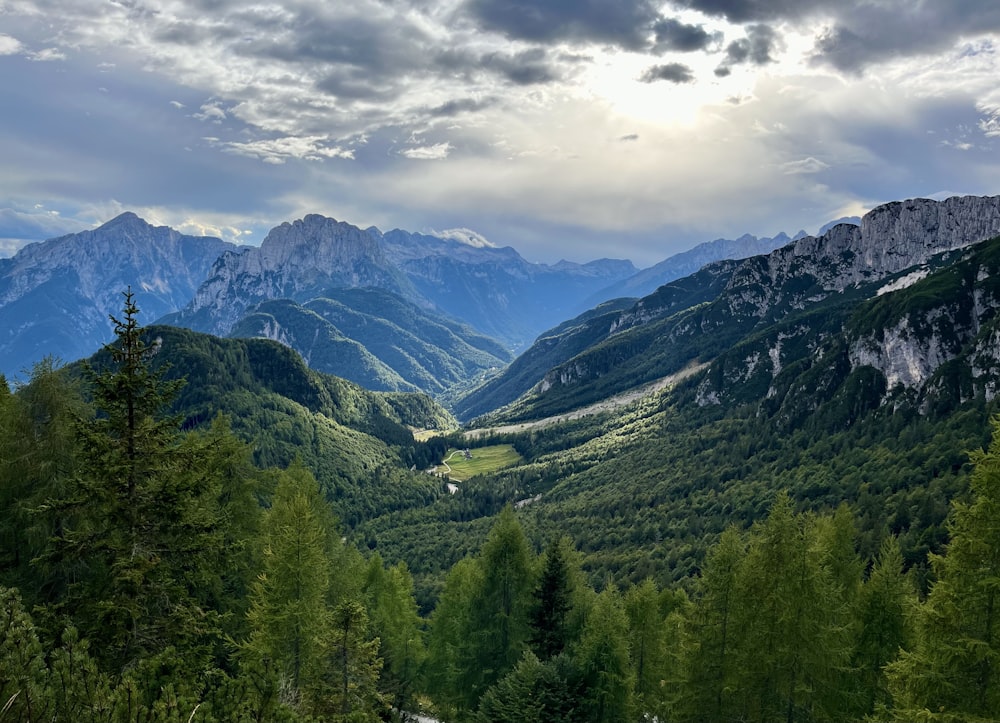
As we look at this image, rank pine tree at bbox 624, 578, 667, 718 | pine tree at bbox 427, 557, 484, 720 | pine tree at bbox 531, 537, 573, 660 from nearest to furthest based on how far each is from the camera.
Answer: pine tree at bbox 531, 537, 573, 660 < pine tree at bbox 427, 557, 484, 720 < pine tree at bbox 624, 578, 667, 718

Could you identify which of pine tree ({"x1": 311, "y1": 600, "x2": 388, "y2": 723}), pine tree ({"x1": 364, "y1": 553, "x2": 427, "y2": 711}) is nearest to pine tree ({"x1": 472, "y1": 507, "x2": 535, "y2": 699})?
pine tree ({"x1": 364, "y1": 553, "x2": 427, "y2": 711})

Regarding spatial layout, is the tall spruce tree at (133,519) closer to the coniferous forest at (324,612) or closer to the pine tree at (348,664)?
the coniferous forest at (324,612)

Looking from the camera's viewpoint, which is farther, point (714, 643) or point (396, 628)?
point (396, 628)

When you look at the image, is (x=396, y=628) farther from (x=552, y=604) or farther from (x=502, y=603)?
(x=552, y=604)

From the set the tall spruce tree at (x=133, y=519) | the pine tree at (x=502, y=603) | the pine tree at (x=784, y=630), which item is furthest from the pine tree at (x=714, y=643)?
the tall spruce tree at (x=133, y=519)

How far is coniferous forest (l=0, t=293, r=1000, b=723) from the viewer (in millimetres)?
21214

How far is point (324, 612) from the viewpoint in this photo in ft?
122

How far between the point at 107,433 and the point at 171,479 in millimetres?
3702

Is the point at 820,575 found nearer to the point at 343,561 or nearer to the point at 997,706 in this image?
the point at 997,706

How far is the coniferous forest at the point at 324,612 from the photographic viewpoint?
69.6 ft

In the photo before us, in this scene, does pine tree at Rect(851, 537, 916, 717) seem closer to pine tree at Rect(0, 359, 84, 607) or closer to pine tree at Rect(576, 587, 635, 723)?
pine tree at Rect(576, 587, 635, 723)

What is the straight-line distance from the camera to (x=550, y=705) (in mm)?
39062

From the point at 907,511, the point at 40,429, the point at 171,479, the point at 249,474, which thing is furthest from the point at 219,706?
the point at 907,511

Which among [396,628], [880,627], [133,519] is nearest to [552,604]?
[880,627]
